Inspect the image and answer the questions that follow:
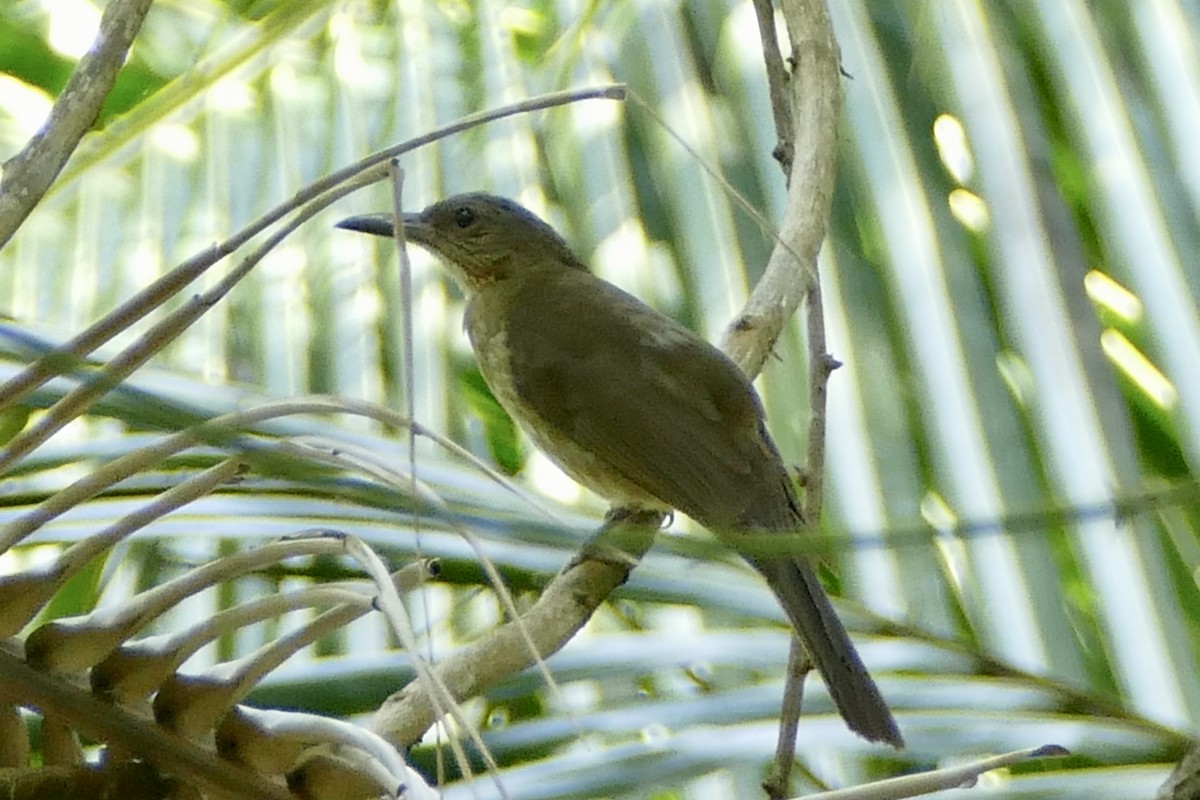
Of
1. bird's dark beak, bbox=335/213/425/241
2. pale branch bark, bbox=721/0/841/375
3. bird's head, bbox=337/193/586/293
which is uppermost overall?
bird's head, bbox=337/193/586/293

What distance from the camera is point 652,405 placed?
3.28 m

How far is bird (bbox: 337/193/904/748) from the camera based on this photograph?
3051 mm

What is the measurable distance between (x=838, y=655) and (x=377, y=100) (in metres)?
1.56

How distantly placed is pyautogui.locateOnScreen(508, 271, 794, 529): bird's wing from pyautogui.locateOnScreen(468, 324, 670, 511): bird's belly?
13 mm

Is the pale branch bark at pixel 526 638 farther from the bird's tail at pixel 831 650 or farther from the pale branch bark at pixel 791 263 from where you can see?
the bird's tail at pixel 831 650

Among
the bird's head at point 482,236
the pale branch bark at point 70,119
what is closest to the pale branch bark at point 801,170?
the bird's head at point 482,236

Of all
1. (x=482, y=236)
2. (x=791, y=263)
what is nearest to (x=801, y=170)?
(x=791, y=263)

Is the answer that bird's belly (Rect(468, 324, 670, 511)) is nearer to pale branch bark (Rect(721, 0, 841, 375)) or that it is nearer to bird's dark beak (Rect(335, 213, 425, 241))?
bird's dark beak (Rect(335, 213, 425, 241))

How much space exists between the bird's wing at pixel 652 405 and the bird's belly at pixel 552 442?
0.04 feet

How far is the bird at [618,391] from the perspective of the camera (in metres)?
3.05

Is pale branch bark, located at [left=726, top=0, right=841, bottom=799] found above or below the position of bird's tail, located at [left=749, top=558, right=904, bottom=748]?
above

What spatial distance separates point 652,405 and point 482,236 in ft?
2.26

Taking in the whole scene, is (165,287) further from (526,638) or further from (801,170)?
(801,170)

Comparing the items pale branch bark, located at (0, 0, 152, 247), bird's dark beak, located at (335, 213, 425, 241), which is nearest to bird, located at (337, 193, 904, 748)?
bird's dark beak, located at (335, 213, 425, 241)
